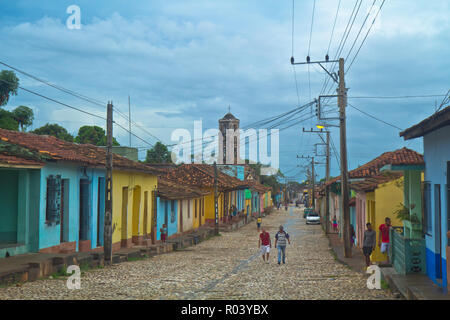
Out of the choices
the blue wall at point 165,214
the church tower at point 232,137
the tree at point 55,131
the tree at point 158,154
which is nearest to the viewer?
the blue wall at point 165,214

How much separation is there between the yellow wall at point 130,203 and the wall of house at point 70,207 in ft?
4.21

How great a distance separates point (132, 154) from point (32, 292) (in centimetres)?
2073

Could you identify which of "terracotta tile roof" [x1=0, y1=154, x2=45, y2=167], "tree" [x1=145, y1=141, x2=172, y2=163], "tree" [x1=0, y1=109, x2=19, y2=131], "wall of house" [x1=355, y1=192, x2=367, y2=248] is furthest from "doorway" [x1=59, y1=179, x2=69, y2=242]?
"tree" [x1=145, y1=141, x2=172, y2=163]

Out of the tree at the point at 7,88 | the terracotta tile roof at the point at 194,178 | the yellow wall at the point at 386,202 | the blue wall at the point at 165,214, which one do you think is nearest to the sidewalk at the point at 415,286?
the yellow wall at the point at 386,202

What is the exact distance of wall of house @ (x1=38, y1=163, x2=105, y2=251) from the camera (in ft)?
52.8

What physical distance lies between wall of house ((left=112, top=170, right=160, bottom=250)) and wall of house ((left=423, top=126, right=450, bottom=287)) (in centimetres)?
1372

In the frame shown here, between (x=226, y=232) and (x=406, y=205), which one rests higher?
(x=406, y=205)

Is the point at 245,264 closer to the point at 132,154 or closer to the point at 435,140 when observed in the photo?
the point at 435,140

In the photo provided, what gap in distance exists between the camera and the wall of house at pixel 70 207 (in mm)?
16094

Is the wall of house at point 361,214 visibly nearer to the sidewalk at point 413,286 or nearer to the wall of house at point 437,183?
the sidewalk at point 413,286

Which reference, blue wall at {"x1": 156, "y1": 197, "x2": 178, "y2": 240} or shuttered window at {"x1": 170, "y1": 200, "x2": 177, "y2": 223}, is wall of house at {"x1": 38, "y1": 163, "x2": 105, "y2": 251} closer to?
blue wall at {"x1": 156, "y1": 197, "x2": 178, "y2": 240}

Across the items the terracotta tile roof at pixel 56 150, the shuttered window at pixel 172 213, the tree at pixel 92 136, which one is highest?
the tree at pixel 92 136
